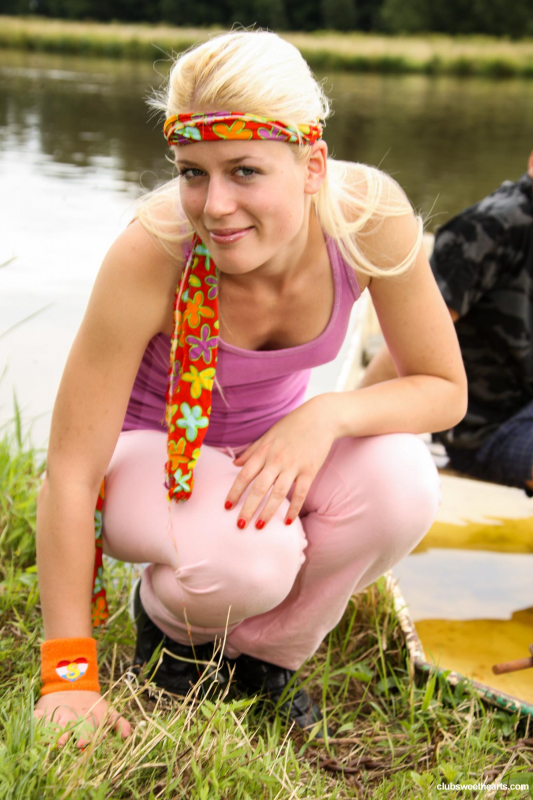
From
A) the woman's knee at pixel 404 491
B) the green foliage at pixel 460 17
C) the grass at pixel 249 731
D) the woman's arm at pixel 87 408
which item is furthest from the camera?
the green foliage at pixel 460 17

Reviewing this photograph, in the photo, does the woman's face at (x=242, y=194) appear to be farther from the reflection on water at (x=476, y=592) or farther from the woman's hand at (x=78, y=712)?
the reflection on water at (x=476, y=592)

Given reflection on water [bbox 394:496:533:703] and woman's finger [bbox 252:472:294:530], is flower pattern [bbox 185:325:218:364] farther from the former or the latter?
reflection on water [bbox 394:496:533:703]

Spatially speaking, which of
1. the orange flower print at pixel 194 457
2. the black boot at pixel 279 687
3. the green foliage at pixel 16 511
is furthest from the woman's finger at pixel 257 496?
the green foliage at pixel 16 511

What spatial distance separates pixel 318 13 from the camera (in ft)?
125

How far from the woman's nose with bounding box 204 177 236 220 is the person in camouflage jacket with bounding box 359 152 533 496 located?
33.4 inches

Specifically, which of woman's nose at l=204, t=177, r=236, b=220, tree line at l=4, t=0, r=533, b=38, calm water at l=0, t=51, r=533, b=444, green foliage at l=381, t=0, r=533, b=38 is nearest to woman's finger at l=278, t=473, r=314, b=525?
woman's nose at l=204, t=177, r=236, b=220

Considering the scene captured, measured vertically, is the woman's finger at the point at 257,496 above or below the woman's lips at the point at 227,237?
below

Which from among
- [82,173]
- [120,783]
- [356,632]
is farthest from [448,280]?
[82,173]

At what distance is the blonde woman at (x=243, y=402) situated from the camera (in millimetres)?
1257

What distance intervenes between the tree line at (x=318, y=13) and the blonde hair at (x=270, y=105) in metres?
35.0

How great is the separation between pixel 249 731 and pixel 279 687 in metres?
0.18

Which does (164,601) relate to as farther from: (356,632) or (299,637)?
(356,632)

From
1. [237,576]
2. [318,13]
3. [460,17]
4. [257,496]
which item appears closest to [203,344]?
[257,496]

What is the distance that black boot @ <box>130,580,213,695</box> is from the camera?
4.86ft
